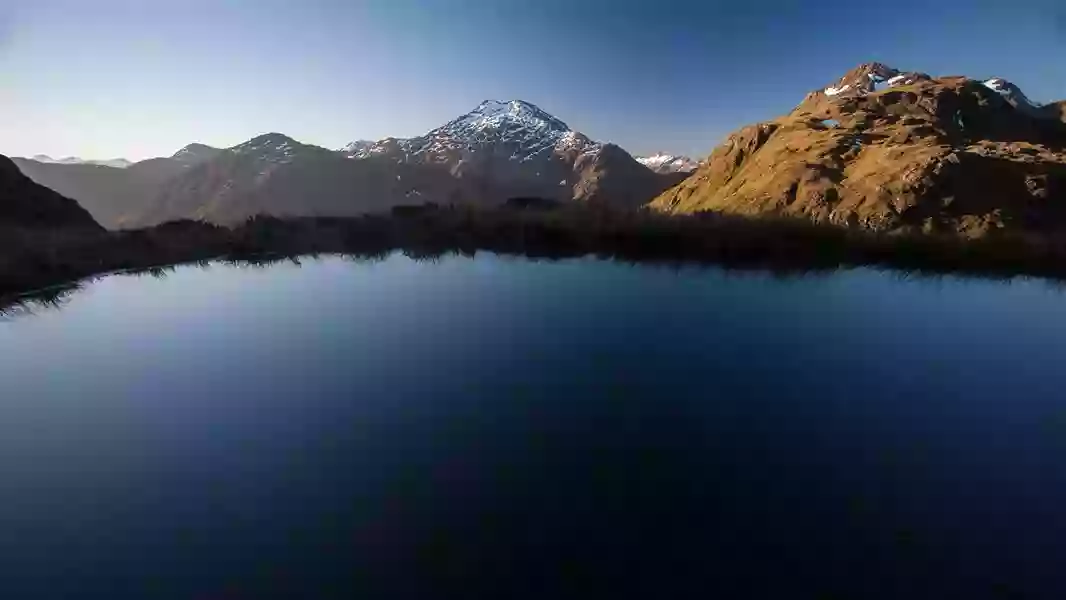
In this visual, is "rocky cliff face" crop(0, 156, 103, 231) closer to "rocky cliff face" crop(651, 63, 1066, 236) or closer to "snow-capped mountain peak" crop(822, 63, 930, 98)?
"rocky cliff face" crop(651, 63, 1066, 236)

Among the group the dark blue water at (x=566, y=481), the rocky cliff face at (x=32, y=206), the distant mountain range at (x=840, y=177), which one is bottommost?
the dark blue water at (x=566, y=481)

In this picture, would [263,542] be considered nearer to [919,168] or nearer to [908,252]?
[908,252]

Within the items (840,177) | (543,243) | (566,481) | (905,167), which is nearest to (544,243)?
(543,243)

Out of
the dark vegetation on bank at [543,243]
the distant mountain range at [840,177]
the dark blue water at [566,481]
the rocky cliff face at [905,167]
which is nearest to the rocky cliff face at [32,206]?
the dark vegetation on bank at [543,243]

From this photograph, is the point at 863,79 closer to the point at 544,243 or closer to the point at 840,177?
the point at 840,177

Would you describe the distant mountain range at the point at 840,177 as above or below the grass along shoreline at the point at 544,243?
above

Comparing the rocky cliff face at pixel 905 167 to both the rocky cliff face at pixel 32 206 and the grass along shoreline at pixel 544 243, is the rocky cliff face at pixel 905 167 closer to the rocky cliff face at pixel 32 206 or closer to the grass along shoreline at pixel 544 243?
the grass along shoreline at pixel 544 243
